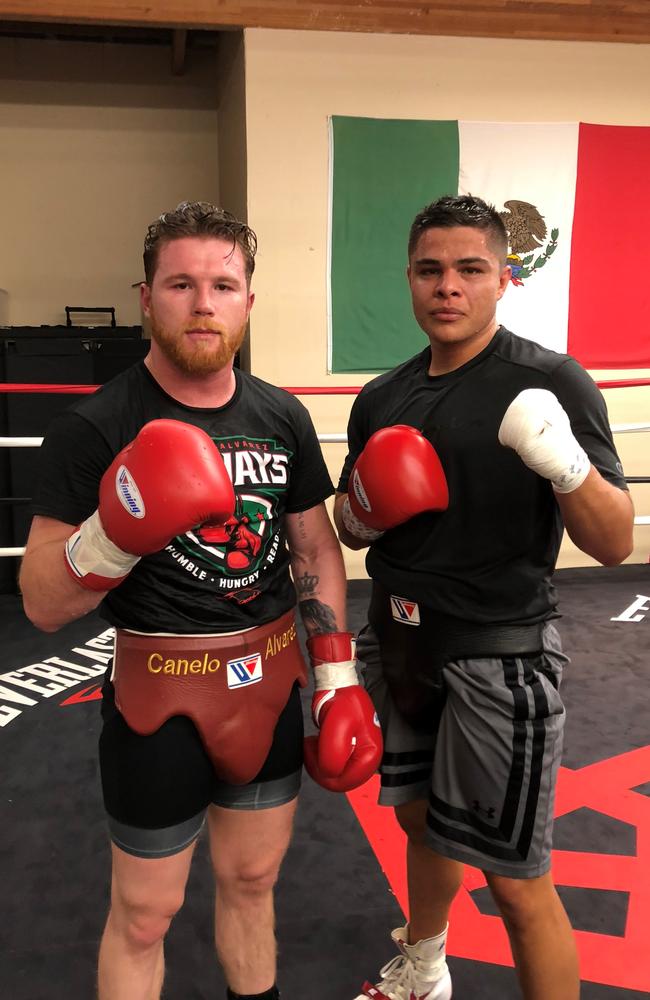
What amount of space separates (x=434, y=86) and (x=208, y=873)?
3558mm

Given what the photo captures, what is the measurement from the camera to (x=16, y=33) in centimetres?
432

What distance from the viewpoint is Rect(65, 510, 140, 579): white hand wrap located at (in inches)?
36.3

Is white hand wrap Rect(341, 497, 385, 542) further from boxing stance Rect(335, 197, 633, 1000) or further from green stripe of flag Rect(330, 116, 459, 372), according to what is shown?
green stripe of flag Rect(330, 116, 459, 372)

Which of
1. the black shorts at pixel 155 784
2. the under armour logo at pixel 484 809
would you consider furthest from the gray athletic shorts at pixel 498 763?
the black shorts at pixel 155 784

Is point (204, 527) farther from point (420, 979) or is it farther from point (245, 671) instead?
point (420, 979)

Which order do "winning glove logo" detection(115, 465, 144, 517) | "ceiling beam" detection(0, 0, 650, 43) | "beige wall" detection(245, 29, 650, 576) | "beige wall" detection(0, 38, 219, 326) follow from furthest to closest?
1. "beige wall" detection(0, 38, 219, 326)
2. "beige wall" detection(245, 29, 650, 576)
3. "ceiling beam" detection(0, 0, 650, 43)
4. "winning glove logo" detection(115, 465, 144, 517)

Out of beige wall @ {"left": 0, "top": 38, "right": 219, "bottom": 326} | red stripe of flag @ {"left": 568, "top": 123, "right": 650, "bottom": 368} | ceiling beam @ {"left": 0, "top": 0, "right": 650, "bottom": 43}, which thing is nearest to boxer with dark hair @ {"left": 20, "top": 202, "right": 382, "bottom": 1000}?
ceiling beam @ {"left": 0, "top": 0, "right": 650, "bottom": 43}

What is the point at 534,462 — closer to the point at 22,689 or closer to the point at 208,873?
the point at 208,873

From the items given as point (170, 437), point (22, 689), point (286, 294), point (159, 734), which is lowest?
point (22, 689)

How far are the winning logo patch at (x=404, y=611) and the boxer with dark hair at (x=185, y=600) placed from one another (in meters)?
0.17

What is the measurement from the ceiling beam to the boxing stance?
292cm

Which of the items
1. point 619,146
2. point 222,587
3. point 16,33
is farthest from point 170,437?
point 16,33

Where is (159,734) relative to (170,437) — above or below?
below

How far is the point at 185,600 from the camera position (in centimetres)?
103
